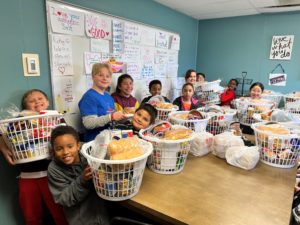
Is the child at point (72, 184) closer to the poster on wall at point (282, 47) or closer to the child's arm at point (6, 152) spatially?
the child's arm at point (6, 152)

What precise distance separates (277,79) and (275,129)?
2.92 metres

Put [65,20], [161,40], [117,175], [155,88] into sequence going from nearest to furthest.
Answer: [117,175]
[65,20]
[155,88]
[161,40]

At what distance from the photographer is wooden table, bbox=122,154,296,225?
0.81 m

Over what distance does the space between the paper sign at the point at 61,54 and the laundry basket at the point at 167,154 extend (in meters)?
1.17

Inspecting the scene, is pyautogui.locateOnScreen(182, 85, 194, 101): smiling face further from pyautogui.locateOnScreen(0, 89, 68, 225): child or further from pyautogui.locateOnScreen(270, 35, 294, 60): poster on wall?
pyautogui.locateOnScreen(270, 35, 294, 60): poster on wall

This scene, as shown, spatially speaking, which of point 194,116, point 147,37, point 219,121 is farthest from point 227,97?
point 194,116

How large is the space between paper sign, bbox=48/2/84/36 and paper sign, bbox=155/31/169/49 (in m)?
1.29

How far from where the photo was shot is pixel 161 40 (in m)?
3.15

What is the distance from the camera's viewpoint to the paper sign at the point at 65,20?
179cm

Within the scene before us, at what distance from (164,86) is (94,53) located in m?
1.53

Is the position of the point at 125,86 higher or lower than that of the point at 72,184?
higher

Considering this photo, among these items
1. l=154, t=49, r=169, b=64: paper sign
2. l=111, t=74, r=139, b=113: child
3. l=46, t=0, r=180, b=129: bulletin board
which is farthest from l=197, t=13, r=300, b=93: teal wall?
l=111, t=74, r=139, b=113: child

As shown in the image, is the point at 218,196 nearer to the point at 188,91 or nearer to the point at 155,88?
the point at 188,91

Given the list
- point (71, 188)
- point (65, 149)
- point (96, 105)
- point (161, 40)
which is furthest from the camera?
point (161, 40)
